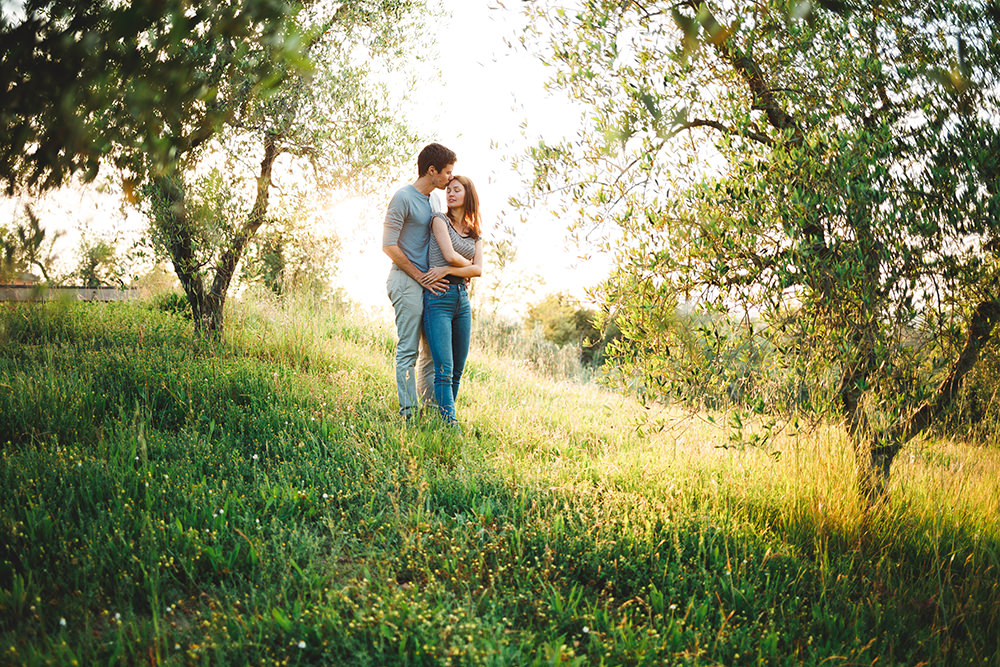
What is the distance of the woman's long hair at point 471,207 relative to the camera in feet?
19.5

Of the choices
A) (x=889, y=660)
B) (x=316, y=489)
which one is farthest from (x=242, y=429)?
(x=889, y=660)

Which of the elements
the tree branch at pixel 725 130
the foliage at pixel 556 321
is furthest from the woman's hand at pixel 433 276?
the foliage at pixel 556 321

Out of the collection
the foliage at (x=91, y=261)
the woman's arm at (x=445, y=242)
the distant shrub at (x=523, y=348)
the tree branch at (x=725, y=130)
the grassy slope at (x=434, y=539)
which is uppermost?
the tree branch at (x=725, y=130)

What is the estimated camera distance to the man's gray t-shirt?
5.70 m

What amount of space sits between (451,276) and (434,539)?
289 centimetres

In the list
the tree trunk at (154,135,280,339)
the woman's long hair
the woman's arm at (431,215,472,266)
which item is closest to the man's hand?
the woman's arm at (431,215,472,266)

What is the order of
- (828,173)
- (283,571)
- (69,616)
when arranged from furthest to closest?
(828,173), (283,571), (69,616)

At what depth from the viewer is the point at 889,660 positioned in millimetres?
2961

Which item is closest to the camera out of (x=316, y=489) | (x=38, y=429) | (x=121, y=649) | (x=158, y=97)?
(x=158, y=97)

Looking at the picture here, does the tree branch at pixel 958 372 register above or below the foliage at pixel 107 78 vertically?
below

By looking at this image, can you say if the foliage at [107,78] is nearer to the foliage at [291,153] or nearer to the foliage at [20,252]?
the foliage at [20,252]

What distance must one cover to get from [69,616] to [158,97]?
2.54m

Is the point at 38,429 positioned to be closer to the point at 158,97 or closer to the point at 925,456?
the point at 158,97

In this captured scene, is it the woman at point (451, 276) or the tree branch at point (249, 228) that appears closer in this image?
the woman at point (451, 276)
